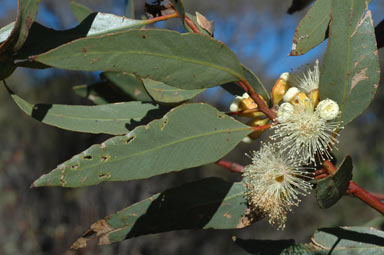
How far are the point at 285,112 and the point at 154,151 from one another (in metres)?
0.27

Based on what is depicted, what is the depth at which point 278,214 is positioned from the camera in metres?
0.90

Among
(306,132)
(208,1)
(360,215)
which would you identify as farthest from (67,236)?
(208,1)

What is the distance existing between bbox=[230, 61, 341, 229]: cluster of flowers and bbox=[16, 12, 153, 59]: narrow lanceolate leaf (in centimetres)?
29

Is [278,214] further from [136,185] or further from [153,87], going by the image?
[136,185]

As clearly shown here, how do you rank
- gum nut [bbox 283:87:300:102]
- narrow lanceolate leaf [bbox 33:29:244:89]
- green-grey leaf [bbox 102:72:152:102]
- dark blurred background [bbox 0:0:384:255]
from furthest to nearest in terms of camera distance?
1. dark blurred background [bbox 0:0:384:255]
2. green-grey leaf [bbox 102:72:152:102]
3. gum nut [bbox 283:87:300:102]
4. narrow lanceolate leaf [bbox 33:29:244:89]

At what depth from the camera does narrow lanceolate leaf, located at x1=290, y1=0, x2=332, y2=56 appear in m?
0.78

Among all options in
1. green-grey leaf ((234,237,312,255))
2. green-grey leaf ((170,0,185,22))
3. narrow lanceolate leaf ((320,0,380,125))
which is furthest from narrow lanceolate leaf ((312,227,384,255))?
green-grey leaf ((170,0,185,22))

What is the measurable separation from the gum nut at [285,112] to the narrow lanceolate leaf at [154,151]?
0.12 metres

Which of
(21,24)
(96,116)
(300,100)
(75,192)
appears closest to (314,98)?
(300,100)

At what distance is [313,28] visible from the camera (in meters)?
0.80

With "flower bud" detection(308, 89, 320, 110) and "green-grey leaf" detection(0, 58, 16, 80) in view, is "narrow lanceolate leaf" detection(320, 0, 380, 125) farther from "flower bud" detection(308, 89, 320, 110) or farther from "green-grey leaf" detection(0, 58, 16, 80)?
"green-grey leaf" detection(0, 58, 16, 80)

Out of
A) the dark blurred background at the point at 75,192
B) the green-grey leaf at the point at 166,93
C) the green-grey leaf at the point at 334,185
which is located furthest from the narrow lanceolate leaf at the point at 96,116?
the dark blurred background at the point at 75,192

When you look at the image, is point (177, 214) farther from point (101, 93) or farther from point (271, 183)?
point (101, 93)

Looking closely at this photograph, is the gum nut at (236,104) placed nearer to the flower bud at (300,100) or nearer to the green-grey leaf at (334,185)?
the flower bud at (300,100)
